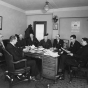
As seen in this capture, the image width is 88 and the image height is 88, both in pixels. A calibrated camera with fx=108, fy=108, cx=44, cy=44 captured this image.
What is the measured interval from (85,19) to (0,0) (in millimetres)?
3694

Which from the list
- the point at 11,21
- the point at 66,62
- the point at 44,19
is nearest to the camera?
the point at 66,62

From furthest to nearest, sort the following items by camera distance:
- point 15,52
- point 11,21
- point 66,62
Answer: point 11,21, point 66,62, point 15,52

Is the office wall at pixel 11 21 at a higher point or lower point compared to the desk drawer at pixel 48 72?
higher

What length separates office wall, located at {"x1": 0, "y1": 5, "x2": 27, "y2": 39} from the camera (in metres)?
4.54

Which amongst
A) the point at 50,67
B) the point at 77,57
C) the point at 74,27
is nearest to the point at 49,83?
the point at 50,67

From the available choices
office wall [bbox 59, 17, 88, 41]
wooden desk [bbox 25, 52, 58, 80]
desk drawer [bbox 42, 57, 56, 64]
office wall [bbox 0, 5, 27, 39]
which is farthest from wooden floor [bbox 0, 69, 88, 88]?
office wall [bbox 59, 17, 88, 41]

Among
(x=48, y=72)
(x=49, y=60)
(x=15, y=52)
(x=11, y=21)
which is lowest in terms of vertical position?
(x=48, y=72)

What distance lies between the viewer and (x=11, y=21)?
195 inches

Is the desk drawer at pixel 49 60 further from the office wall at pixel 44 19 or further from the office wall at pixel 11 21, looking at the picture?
the office wall at pixel 44 19

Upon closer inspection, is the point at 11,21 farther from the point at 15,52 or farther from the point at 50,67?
the point at 50,67

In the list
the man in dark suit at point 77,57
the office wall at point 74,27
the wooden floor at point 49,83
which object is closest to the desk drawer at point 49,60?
the man in dark suit at point 77,57

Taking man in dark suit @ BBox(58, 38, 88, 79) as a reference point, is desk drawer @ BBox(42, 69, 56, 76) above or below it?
below

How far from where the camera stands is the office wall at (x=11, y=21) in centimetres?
454

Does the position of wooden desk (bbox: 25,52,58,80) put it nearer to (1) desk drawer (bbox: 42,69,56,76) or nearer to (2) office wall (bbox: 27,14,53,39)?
(1) desk drawer (bbox: 42,69,56,76)
